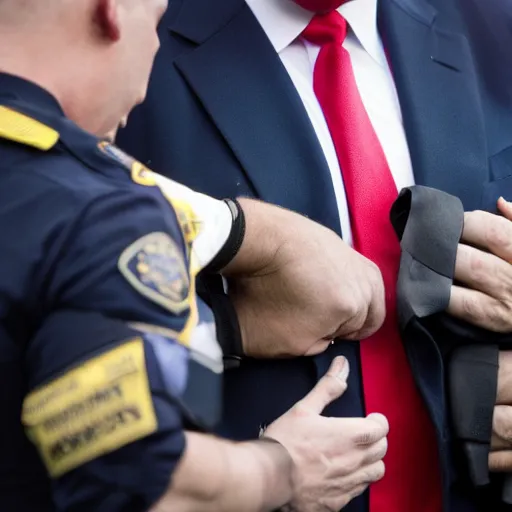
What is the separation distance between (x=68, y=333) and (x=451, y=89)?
585 millimetres

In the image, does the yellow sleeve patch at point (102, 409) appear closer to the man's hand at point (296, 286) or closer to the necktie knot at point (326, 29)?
the man's hand at point (296, 286)

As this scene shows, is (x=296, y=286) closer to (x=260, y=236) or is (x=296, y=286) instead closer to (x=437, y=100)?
(x=260, y=236)

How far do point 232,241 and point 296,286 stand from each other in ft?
0.28

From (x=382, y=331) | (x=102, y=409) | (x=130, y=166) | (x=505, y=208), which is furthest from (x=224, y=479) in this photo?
(x=505, y=208)

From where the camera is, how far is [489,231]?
0.91 m

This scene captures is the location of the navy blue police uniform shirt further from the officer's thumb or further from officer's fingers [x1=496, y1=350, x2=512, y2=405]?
officer's fingers [x1=496, y1=350, x2=512, y2=405]

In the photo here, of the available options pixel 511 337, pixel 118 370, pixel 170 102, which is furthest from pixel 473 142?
pixel 118 370

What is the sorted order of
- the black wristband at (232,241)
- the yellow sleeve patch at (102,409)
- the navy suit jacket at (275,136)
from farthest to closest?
the navy suit jacket at (275,136) < the black wristband at (232,241) < the yellow sleeve patch at (102,409)

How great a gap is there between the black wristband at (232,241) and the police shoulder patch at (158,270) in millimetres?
173

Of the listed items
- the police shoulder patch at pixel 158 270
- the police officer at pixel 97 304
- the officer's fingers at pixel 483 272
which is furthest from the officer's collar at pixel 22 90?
the officer's fingers at pixel 483 272

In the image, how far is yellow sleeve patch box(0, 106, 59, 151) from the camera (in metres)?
0.60

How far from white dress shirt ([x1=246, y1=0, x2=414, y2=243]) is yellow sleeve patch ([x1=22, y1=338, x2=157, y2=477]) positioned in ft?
1.34

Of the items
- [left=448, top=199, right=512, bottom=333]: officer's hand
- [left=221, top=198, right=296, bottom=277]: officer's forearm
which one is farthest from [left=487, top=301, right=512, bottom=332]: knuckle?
[left=221, top=198, right=296, bottom=277]: officer's forearm

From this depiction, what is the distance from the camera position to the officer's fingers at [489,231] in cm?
91
